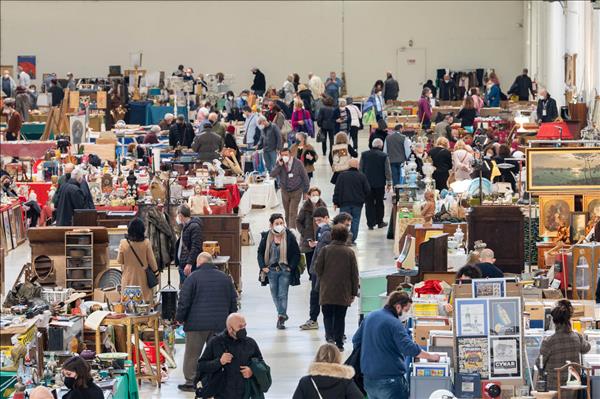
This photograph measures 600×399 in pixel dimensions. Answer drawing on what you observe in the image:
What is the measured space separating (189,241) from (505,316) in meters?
5.52

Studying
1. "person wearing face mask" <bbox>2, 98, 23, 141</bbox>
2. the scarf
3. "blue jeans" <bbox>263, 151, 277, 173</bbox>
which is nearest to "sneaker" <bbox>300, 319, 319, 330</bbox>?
the scarf

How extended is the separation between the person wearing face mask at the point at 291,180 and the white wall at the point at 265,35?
23.7m

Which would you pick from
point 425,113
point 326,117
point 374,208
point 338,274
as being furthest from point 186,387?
point 425,113

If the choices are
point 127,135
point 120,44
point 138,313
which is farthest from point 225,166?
point 120,44

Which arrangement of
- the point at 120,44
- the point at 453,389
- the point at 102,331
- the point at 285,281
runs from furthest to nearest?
the point at 120,44 → the point at 285,281 → the point at 102,331 → the point at 453,389

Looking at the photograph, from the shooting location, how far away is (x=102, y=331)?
12.5 metres

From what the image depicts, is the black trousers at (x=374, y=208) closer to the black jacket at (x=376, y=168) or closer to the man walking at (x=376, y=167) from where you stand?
the man walking at (x=376, y=167)

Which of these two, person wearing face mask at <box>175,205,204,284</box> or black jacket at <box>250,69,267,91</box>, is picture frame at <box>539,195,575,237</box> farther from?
black jacket at <box>250,69,267,91</box>

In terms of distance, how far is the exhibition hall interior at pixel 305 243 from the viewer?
10578mm

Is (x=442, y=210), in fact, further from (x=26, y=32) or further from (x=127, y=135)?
(x=26, y=32)

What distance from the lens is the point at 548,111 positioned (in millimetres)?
26953

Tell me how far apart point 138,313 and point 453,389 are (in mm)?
3511

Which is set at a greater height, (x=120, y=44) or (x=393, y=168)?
(x=120, y=44)

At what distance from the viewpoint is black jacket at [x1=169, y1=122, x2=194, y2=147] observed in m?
25.7
